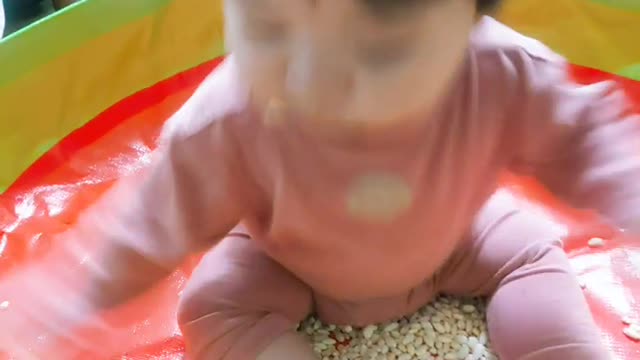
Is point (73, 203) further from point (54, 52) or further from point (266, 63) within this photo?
point (266, 63)

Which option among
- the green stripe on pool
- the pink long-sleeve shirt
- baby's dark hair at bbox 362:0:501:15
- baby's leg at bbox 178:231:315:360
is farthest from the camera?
the green stripe on pool

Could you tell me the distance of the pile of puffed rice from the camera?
80 centimetres

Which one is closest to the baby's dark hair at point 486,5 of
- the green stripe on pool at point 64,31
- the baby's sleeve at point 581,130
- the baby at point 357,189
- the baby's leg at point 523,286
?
the baby at point 357,189

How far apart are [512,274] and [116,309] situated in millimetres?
310

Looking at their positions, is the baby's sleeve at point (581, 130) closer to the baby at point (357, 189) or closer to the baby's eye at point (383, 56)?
the baby at point (357, 189)

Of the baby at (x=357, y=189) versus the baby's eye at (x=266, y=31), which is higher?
the baby's eye at (x=266, y=31)

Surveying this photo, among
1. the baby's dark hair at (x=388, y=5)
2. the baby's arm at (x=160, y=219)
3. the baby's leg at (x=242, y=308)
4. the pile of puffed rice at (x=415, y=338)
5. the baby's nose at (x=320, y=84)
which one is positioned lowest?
the pile of puffed rice at (x=415, y=338)

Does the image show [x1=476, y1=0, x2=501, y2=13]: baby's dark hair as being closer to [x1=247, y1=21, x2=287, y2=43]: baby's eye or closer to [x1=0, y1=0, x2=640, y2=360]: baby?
[x1=0, y1=0, x2=640, y2=360]: baby

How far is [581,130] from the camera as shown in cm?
69

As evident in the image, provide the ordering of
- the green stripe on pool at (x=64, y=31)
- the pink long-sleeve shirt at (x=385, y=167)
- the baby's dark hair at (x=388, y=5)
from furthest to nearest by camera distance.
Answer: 1. the green stripe on pool at (x=64, y=31)
2. the pink long-sleeve shirt at (x=385, y=167)
3. the baby's dark hair at (x=388, y=5)

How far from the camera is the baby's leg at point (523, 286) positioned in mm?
742

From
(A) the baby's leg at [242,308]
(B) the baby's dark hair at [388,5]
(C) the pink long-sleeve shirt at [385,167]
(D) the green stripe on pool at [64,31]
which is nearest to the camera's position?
(B) the baby's dark hair at [388,5]

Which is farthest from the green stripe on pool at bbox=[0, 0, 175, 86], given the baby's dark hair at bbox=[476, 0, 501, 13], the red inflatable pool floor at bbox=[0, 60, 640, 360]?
the baby's dark hair at bbox=[476, 0, 501, 13]

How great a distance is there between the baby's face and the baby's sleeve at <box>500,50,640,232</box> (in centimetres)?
12
